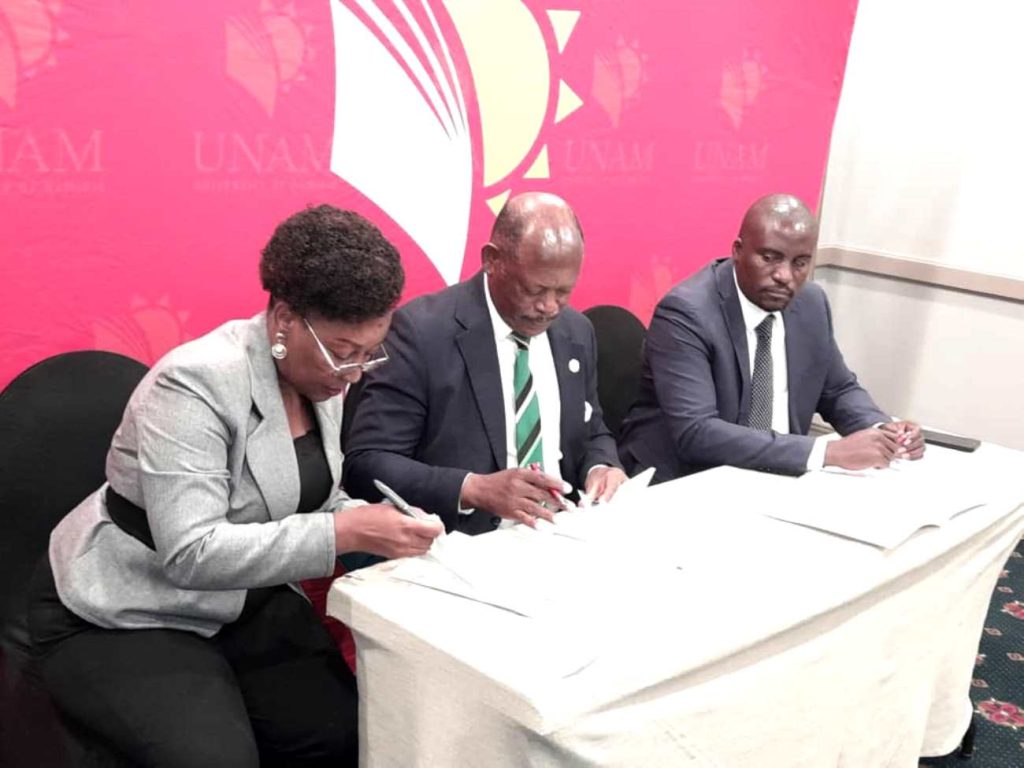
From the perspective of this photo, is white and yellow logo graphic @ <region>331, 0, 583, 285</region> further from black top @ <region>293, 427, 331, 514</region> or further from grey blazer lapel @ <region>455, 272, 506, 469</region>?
black top @ <region>293, 427, 331, 514</region>

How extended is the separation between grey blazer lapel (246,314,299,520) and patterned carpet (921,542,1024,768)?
1.79 m

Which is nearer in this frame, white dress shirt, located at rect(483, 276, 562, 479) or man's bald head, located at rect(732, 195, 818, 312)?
white dress shirt, located at rect(483, 276, 562, 479)

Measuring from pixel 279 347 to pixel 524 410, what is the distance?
2.40 ft

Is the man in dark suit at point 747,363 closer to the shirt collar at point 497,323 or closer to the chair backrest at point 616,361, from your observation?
the chair backrest at point 616,361

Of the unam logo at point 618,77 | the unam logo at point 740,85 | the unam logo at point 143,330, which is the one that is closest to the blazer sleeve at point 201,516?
the unam logo at point 143,330

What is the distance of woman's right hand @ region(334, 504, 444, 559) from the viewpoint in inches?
66.8

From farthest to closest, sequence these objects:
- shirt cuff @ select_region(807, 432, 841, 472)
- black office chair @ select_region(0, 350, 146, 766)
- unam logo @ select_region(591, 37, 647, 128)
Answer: unam logo @ select_region(591, 37, 647, 128), shirt cuff @ select_region(807, 432, 841, 472), black office chair @ select_region(0, 350, 146, 766)

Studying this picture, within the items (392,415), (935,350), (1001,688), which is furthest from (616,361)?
(935,350)

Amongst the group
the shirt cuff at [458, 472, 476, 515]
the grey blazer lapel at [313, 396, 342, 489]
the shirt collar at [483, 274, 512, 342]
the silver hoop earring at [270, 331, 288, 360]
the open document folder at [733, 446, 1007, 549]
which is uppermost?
the silver hoop earring at [270, 331, 288, 360]

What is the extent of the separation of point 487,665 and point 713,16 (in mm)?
2699

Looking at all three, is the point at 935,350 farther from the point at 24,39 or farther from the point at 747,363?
the point at 24,39

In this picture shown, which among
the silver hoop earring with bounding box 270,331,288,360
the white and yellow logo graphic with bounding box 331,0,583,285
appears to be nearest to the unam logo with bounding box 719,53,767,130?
the white and yellow logo graphic with bounding box 331,0,583,285

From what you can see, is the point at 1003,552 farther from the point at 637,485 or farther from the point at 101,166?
the point at 101,166

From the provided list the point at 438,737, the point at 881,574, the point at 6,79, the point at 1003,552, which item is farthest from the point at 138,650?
the point at 1003,552
